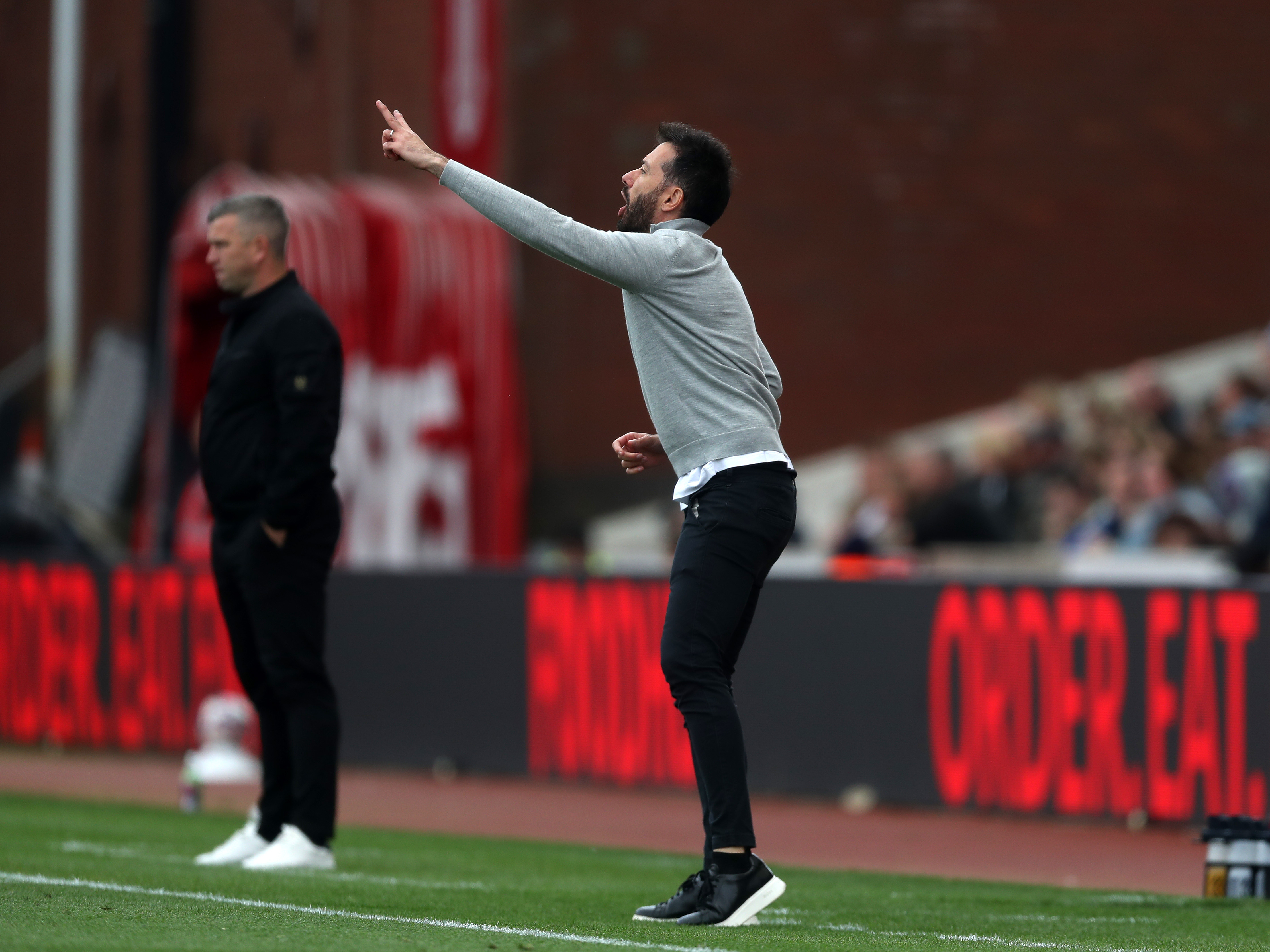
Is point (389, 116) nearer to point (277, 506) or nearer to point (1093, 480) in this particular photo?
point (277, 506)

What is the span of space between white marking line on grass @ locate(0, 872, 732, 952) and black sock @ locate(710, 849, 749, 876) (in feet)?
1.22

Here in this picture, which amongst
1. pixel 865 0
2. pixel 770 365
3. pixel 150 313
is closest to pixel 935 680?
pixel 770 365

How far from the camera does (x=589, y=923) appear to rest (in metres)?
6.32

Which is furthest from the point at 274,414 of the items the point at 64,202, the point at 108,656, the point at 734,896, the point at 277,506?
the point at 64,202

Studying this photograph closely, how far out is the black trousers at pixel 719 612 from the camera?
609 centimetres

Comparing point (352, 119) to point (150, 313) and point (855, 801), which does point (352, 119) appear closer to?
point (150, 313)

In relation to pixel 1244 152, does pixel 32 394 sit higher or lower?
lower

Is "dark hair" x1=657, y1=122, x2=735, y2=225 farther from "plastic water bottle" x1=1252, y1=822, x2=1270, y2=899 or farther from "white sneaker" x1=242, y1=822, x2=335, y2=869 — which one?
"plastic water bottle" x1=1252, y1=822, x2=1270, y2=899

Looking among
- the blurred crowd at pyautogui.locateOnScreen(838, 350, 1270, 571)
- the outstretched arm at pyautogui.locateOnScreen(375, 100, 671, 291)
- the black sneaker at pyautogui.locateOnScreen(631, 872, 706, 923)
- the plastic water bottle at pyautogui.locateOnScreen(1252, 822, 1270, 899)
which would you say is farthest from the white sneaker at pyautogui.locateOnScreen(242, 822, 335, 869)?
the blurred crowd at pyautogui.locateOnScreen(838, 350, 1270, 571)

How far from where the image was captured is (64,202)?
2581 cm

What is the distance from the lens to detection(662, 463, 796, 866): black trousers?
609 cm

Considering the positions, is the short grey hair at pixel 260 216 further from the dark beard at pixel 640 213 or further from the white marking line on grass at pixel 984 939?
the white marking line on grass at pixel 984 939

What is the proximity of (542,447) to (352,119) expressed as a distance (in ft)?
13.8

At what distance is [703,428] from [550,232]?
69 cm
